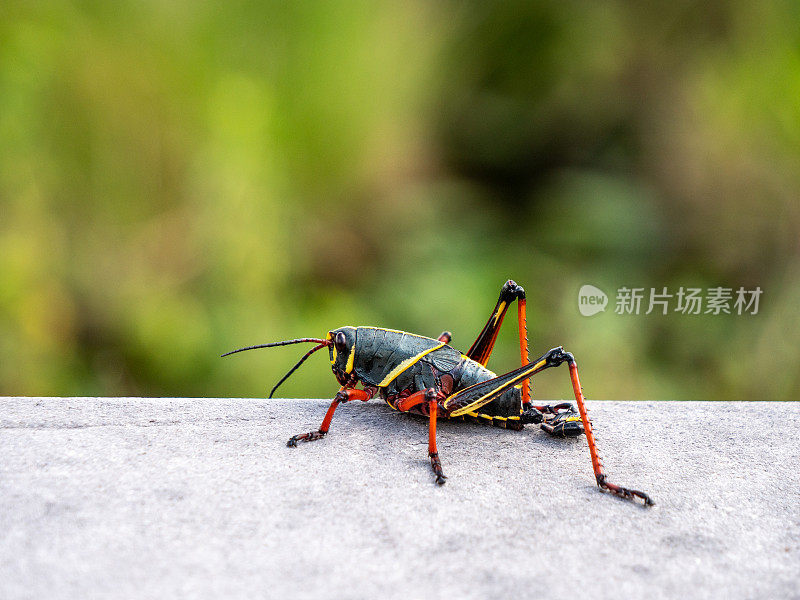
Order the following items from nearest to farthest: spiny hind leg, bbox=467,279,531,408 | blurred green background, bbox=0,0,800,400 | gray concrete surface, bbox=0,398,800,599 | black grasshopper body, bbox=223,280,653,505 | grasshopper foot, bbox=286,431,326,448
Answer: gray concrete surface, bbox=0,398,800,599 < grasshopper foot, bbox=286,431,326,448 < black grasshopper body, bbox=223,280,653,505 < spiny hind leg, bbox=467,279,531,408 < blurred green background, bbox=0,0,800,400

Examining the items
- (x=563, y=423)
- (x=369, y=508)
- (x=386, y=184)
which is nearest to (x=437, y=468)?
(x=369, y=508)

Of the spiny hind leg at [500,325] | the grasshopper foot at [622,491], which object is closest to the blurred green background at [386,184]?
the spiny hind leg at [500,325]

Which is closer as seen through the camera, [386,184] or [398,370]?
[398,370]

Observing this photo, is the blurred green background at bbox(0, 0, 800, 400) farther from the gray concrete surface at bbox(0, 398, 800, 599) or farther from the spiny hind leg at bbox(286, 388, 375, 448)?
the spiny hind leg at bbox(286, 388, 375, 448)

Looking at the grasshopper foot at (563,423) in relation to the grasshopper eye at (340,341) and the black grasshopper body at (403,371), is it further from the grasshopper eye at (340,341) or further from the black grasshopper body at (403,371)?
the grasshopper eye at (340,341)

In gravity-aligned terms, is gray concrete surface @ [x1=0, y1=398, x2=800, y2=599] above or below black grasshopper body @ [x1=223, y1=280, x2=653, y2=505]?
below

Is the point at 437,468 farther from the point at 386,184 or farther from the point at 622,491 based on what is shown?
the point at 386,184

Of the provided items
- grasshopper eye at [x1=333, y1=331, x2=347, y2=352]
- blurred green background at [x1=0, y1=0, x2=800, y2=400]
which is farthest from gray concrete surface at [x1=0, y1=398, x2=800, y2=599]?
blurred green background at [x1=0, y1=0, x2=800, y2=400]
